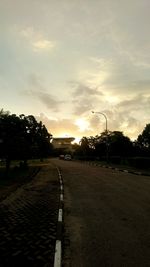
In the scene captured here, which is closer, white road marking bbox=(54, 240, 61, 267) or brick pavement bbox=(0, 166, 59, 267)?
white road marking bbox=(54, 240, 61, 267)

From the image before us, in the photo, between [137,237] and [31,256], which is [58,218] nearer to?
[137,237]

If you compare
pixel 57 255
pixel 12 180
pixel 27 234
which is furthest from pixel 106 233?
pixel 12 180

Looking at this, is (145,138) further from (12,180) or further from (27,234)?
(27,234)

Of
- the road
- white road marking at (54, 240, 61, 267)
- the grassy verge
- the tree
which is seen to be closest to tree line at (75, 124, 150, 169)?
the tree

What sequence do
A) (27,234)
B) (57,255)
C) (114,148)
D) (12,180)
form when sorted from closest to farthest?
1. (57,255)
2. (27,234)
3. (12,180)
4. (114,148)

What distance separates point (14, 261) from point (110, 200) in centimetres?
915

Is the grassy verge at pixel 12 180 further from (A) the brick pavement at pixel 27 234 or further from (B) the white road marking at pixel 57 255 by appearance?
(B) the white road marking at pixel 57 255

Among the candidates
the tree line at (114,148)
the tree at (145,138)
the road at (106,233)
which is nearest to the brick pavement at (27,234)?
the road at (106,233)

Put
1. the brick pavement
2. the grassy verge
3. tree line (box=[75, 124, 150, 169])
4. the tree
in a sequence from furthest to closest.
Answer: the tree < tree line (box=[75, 124, 150, 169]) < the grassy verge < the brick pavement

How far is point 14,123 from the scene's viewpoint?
115 ft

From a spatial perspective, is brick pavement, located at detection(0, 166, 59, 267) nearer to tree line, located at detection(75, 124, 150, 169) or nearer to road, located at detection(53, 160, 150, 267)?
road, located at detection(53, 160, 150, 267)

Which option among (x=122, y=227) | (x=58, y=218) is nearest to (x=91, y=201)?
(x=58, y=218)

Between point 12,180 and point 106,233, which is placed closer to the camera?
point 106,233

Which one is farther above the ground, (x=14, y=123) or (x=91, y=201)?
(x=14, y=123)
